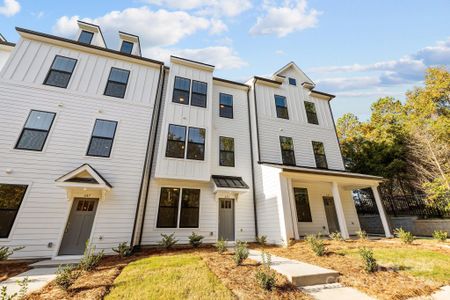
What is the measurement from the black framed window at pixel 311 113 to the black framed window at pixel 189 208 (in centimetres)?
970

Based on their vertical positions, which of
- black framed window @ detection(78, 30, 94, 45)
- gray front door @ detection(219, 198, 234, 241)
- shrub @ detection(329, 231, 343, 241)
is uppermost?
black framed window @ detection(78, 30, 94, 45)

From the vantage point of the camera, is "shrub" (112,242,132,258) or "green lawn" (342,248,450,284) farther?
"shrub" (112,242,132,258)

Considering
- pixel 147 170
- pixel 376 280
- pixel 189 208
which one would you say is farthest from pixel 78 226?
pixel 376 280

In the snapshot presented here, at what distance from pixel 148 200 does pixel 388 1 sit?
15.8 meters

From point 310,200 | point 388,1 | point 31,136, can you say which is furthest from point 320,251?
point 388,1

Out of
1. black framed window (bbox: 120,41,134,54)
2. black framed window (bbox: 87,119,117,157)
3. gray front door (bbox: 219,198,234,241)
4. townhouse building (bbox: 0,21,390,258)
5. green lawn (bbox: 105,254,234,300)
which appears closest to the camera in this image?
green lawn (bbox: 105,254,234,300)

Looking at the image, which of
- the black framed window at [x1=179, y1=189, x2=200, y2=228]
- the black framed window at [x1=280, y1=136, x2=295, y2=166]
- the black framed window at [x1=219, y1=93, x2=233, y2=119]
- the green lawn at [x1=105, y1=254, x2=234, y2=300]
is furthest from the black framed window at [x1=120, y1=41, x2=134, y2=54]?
the green lawn at [x1=105, y1=254, x2=234, y2=300]

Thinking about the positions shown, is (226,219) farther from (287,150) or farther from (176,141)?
(287,150)

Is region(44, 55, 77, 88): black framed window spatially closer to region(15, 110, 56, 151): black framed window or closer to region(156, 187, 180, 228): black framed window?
region(15, 110, 56, 151): black framed window

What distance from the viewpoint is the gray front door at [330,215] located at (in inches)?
438

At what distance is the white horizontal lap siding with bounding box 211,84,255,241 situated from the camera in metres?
9.70

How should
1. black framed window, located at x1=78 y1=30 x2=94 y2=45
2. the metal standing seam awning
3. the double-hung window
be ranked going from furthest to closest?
black framed window, located at x1=78 y1=30 x2=94 y2=45
the metal standing seam awning
the double-hung window

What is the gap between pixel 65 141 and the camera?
321 inches

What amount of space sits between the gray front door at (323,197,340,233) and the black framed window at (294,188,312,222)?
1.33 m
